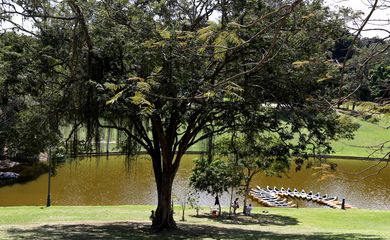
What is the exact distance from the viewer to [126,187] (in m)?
32.2

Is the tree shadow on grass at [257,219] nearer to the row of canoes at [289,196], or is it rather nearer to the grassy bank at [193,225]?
the grassy bank at [193,225]

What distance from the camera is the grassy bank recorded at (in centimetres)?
1395

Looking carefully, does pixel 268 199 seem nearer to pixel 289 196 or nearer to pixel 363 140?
pixel 289 196

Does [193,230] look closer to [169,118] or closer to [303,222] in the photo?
[169,118]

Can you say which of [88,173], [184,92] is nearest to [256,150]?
[184,92]

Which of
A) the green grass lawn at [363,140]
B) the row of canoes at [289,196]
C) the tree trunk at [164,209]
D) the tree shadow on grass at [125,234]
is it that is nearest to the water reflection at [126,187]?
the row of canoes at [289,196]

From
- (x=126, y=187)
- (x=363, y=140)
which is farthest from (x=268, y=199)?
(x=363, y=140)

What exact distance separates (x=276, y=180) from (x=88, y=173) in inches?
561

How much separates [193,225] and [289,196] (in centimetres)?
1644

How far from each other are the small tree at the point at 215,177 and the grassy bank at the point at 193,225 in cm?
135

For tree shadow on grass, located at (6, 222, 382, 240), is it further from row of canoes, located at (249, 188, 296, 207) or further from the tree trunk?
row of canoes, located at (249, 188, 296, 207)

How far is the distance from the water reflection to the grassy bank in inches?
127

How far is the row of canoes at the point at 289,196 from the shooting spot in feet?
101

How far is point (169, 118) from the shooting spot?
14820mm
